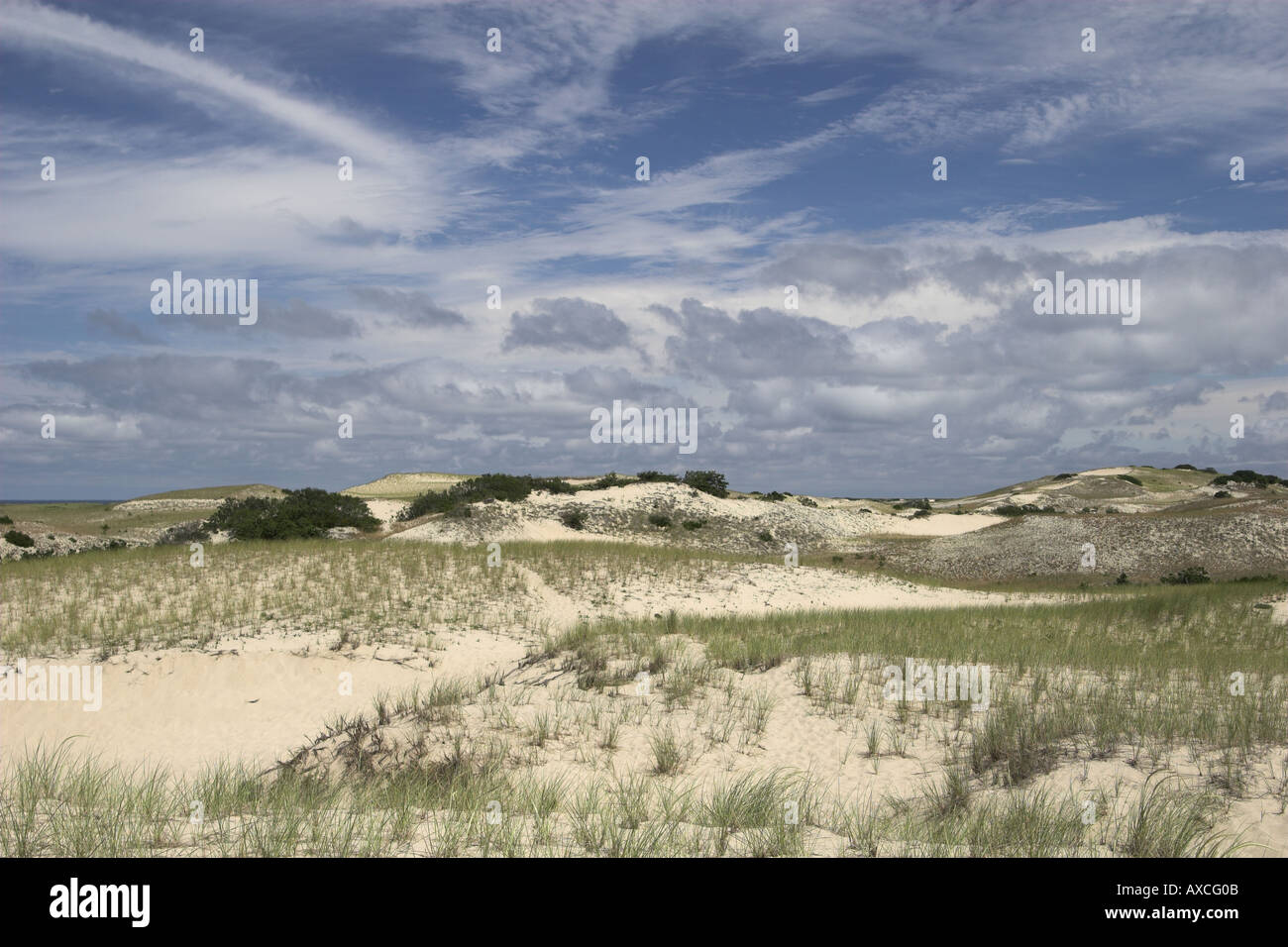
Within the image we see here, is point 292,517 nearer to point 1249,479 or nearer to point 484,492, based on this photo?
point 484,492

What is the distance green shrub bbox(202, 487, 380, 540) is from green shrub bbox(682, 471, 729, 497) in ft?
66.4

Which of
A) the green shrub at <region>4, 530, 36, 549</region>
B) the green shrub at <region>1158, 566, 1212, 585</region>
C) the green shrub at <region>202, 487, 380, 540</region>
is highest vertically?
the green shrub at <region>202, 487, 380, 540</region>

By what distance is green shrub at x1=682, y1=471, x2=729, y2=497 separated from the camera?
166 ft

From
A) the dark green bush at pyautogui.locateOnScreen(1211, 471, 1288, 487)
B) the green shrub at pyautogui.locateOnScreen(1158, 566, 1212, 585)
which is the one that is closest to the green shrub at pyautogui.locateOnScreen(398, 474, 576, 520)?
the green shrub at pyautogui.locateOnScreen(1158, 566, 1212, 585)

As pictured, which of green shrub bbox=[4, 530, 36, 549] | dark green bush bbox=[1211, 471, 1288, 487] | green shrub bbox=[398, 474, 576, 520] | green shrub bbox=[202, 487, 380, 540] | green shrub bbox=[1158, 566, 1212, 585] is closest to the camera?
green shrub bbox=[1158, 566, 1212, 585]

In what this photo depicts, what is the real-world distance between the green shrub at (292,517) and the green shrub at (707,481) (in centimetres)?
2022

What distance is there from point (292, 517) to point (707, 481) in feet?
86.5

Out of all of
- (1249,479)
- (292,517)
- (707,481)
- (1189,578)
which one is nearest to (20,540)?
(292,517)

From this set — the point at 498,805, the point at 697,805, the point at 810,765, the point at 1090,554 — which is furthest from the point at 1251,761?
the point at 1090,554

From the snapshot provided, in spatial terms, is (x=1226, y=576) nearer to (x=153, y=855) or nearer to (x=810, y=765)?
(x=810, y=765)

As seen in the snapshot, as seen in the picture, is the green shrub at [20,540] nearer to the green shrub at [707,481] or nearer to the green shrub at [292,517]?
the green shrub at [292,517]

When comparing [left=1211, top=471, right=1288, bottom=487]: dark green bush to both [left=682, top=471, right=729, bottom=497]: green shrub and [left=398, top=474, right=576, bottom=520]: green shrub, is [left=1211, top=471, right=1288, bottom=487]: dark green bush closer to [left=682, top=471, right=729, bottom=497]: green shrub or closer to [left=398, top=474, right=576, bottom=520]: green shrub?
[left=682, top=471, right=729, bottom=497]: green shrub

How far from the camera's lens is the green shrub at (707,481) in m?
50.6
